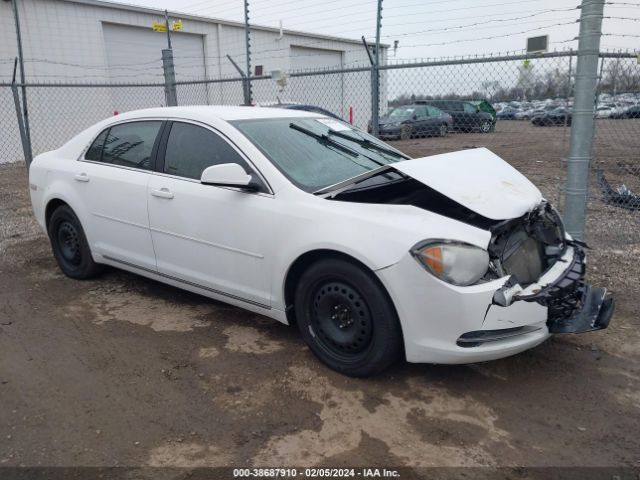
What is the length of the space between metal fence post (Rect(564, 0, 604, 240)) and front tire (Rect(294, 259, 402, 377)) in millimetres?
2587

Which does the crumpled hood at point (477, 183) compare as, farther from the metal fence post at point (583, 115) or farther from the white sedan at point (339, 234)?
the metal fence post at point (583, 115)

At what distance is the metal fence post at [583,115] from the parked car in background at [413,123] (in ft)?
15.7

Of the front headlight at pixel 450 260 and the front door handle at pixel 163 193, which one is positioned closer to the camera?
the front headlight at pixel 450 260

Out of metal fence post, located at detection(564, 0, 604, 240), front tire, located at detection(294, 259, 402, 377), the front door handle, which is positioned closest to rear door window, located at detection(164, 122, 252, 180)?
the front door handle

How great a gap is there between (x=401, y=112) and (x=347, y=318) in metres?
10.8

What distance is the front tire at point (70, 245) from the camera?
192 inches

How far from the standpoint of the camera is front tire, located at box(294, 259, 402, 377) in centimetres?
302

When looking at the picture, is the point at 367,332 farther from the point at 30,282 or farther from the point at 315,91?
the point at 315,91

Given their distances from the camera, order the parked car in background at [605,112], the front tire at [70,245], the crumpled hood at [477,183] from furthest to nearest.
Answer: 1. the parked car in background at [605,112]
2. the front tire at [70,245]
3. the crumpled hood at [477,183]

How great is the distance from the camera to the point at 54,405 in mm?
3057

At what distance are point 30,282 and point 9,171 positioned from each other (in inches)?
380

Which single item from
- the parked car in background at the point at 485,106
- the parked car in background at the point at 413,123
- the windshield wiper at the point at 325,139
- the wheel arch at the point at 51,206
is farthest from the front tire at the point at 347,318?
the parked car in background at the point at 413,123

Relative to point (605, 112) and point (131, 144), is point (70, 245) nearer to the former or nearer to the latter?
point (131, 144)

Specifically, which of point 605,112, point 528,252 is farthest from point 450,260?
point 605,112
